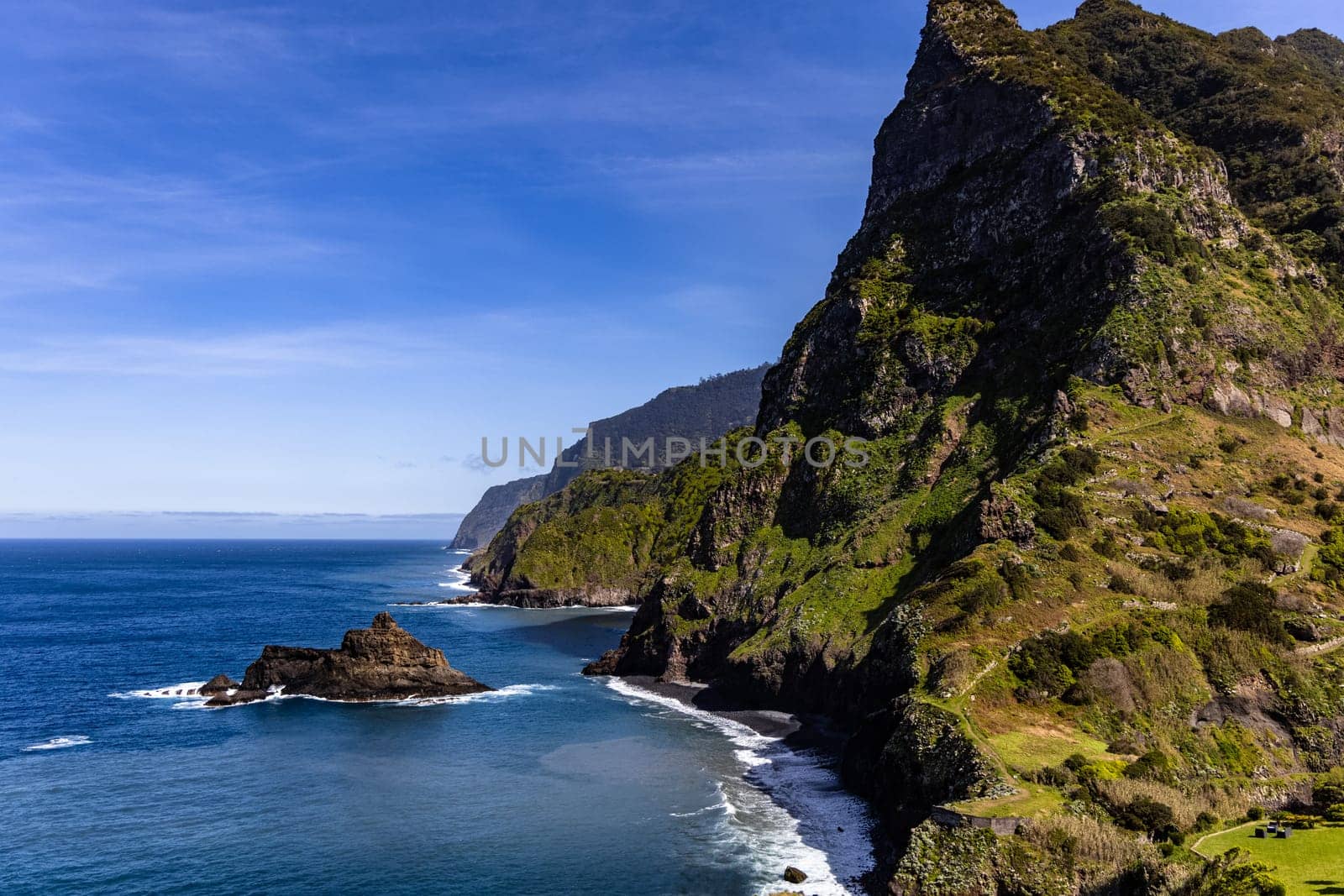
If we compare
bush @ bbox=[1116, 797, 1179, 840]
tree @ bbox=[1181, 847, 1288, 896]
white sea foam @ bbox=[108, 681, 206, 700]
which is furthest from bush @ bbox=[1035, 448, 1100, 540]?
white sea foam @ bbox=[108, 681, 206, 700]

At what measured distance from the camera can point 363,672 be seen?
106 meters

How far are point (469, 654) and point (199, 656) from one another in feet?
127

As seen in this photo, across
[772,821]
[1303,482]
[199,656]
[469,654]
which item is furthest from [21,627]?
[1303,482]

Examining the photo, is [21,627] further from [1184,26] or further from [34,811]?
[1184,26]

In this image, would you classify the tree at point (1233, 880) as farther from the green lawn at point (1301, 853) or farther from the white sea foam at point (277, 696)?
the white sea foam at point (277, 696)

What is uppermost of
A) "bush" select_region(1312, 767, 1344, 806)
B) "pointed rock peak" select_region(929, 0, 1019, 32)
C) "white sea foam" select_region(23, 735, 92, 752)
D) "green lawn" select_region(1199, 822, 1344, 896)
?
"pointed rock peak" select_region(929, 0, 1019, 32)

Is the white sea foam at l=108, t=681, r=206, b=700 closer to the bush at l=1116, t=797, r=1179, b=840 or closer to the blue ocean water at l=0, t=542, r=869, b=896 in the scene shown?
the blue ocean water at l=0, t=542, r=869, b=896

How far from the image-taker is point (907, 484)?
105m

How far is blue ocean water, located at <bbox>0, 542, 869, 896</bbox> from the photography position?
52844 mm

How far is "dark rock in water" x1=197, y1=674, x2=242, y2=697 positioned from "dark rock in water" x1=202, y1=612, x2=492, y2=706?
1.11ft

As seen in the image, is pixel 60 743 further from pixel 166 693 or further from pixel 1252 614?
pixel 1252 614

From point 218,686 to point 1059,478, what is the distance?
9695cm

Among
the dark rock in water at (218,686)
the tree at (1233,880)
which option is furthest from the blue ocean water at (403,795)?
the tree at (1233,880)

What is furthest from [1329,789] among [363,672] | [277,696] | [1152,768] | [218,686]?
[218,686]
